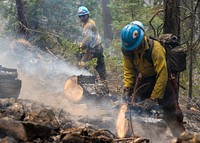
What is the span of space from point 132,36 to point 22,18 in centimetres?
780

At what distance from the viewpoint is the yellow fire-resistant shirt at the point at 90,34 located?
1034cm

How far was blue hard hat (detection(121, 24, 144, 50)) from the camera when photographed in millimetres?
5809

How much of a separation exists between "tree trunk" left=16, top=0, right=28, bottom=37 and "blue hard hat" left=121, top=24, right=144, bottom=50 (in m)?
7.53

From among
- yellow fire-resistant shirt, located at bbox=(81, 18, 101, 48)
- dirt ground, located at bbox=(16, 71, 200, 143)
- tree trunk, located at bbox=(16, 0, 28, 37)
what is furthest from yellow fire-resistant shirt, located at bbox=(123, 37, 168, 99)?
tree trunk, located at bbox=(16, 0, 28, 37)

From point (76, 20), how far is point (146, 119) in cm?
1001

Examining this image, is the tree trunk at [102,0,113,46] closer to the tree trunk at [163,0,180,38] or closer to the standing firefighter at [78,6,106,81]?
the standing firefighter at [78,6,106,81]

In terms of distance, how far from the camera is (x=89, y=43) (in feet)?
35.0

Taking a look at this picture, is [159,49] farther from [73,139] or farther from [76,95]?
[76,95]

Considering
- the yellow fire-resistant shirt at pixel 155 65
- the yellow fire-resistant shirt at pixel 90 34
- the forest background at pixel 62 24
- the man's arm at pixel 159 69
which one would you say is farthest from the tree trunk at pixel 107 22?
the man's arm at pixel 159 69

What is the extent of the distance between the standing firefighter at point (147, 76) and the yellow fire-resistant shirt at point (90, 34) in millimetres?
4074

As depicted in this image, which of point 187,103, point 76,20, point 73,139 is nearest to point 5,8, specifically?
point 76,20

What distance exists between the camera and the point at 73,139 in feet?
14.6

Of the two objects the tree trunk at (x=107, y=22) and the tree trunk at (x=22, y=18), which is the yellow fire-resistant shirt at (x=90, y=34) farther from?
the tree trunk at (x=107, y=22)

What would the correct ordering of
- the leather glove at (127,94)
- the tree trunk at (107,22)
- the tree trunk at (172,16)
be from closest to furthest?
the leather glove at (127,94) → the tree trunk at (172,16) → the tree trunk at (107,22)
